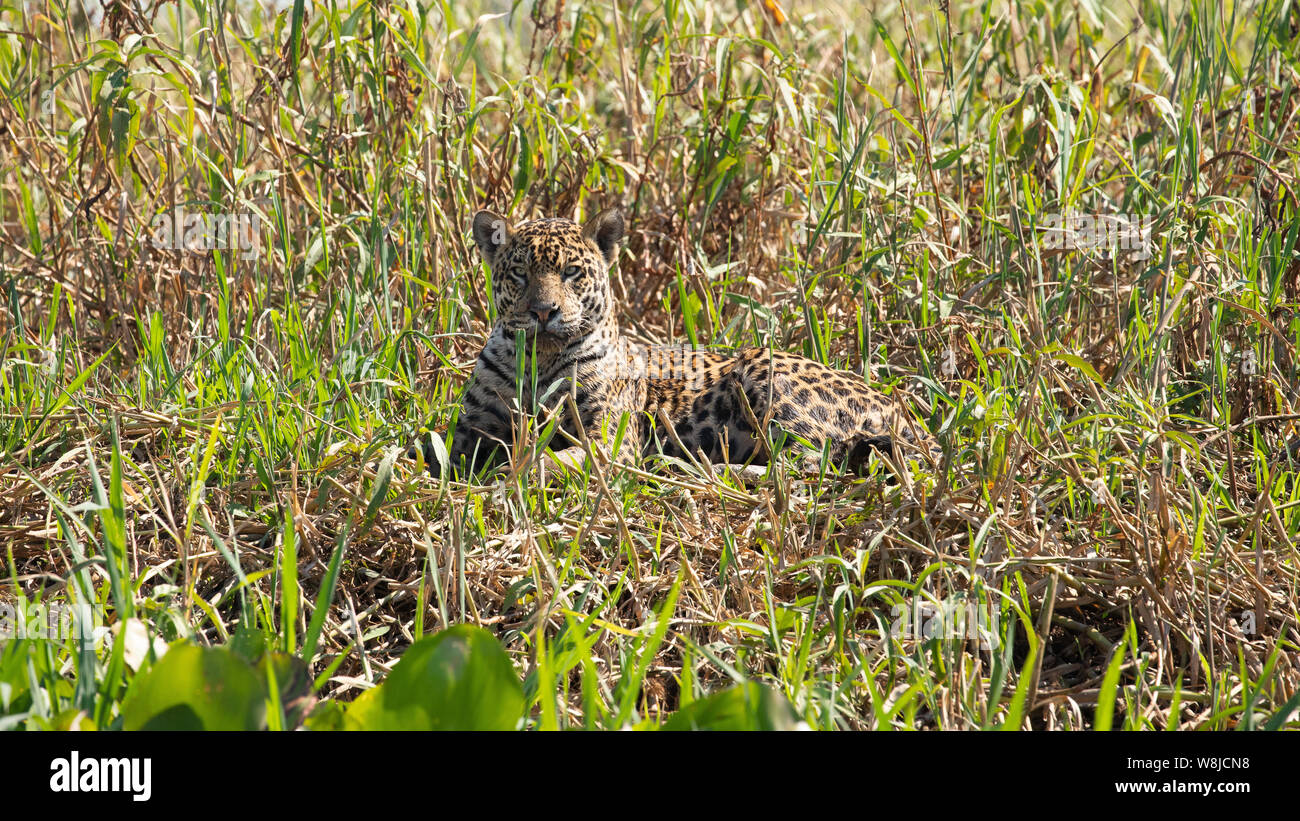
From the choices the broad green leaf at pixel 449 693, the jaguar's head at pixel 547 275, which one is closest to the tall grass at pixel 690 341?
the broad green leaf at pixel 449 693

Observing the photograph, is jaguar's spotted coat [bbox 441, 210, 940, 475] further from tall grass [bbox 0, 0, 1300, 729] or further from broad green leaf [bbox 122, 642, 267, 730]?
broad green leaf [bbox 122, 642, 267, 730]

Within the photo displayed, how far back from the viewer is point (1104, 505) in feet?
11.1

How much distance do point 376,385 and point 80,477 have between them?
1.02m

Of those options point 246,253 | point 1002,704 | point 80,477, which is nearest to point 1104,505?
point 1002,704

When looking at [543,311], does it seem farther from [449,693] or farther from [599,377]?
[449,693]

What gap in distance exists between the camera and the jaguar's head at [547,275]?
4582mm

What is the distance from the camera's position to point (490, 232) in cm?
485

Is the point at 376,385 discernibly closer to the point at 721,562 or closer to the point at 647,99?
the point at 721,562

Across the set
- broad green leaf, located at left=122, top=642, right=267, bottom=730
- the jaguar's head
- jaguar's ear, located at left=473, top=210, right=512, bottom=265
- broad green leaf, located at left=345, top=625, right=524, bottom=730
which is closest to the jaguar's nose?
the jaguar's head

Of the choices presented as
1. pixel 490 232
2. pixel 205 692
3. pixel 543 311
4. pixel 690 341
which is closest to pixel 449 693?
pixel 205 692

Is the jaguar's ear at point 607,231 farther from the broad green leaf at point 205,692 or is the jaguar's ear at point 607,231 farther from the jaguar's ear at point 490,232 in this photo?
the broad green leaf at point 205,692

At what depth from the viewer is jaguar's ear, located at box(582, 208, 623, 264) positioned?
490 centimetres

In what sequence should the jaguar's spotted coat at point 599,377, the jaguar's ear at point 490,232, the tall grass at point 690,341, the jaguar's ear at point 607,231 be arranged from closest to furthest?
1. the tall grass at point 690,341
2. the jaguar's spotted coat at point 599,377
3. the jaguar's ear at point 490,232
4. the jaguar's ear at point 607,231

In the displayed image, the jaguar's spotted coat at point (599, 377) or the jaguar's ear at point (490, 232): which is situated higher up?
the jaguar's ear at point (490, 232)
